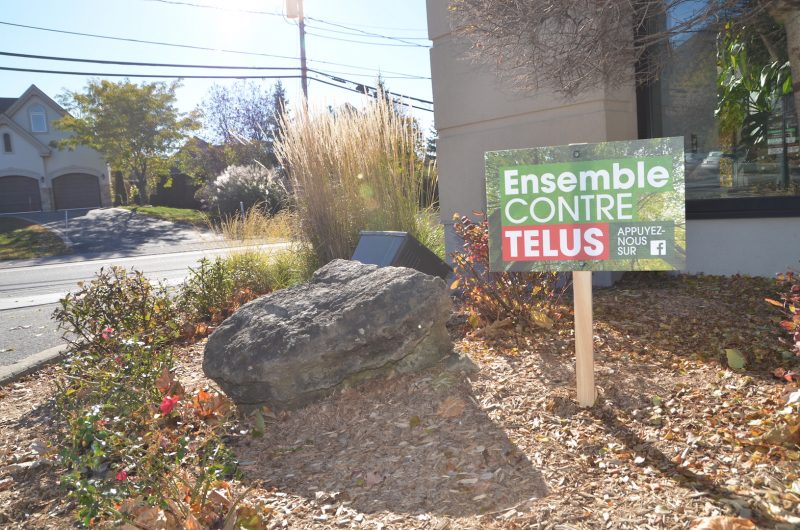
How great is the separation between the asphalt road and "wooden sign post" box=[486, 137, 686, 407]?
3121 mm

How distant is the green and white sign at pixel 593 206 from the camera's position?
2961 mm

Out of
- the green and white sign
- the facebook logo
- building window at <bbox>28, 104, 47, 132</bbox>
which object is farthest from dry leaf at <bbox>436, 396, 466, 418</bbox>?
building window at <bbox>28, 104, 47, 132</bbox>

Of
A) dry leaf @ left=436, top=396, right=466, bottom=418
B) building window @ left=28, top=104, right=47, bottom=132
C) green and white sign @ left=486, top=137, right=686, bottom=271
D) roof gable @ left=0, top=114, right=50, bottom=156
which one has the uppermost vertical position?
building window @ left=28, top=104, right=47, bottom=132

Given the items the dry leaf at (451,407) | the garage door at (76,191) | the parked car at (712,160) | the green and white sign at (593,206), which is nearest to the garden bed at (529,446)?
the dry leaf at (451,407)

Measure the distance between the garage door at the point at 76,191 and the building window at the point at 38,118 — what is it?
2932 millimetres

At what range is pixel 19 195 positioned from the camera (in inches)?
1357

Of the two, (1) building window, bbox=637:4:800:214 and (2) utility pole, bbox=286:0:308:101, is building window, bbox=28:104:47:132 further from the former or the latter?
(1) building window, bbox=637:4:800:214

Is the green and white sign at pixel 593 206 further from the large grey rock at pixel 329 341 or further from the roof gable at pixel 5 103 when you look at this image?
the roof gable at pixel 5 103

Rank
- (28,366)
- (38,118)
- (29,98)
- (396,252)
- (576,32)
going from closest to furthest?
(576,32), (28,366), (396,252), (29,98), (38,118)

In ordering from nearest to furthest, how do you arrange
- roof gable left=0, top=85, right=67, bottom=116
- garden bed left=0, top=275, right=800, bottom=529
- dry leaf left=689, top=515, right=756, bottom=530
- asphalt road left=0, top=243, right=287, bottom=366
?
dry leaf left=689, top=515, right=756, bottom=530
garden bed left=0, top=275, right=800, bottom=529
asphalt road left=0, top=243, right=287, bottom=366
roof gable left=0, top=85, right=67, bottom=116

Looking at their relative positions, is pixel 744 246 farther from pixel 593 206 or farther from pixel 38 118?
pixel 38 118

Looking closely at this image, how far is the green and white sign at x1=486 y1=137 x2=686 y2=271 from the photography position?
2961mm

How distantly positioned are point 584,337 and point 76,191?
3760 centimetres

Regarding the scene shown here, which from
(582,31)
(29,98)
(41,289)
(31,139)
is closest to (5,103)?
(29,98)
